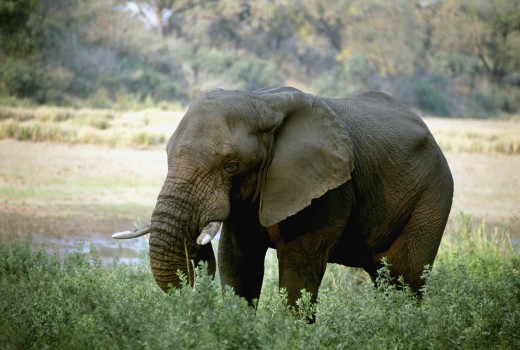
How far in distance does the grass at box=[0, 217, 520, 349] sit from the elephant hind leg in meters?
0.28

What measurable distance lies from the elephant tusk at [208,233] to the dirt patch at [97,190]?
235 inches

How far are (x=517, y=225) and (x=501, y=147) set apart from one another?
3.90m

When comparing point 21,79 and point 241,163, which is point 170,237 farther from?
point 21,79

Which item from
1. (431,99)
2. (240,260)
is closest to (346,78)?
A: (431,99)

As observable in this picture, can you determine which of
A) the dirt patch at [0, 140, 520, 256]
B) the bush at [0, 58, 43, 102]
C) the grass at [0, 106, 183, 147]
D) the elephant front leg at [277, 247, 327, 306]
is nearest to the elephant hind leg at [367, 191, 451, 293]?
the elephant front leg at [277, 247, 327, 306]

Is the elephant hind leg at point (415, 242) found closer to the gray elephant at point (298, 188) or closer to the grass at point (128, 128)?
the gray elephant at point (298, 188)

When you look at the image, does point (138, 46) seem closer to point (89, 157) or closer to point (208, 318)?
point (89, 157)

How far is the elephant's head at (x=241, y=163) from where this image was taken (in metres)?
4.70

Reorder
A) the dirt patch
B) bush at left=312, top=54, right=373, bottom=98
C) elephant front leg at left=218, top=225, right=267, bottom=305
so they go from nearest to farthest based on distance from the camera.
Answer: elephant front leg at left=218, top=225, right=267, bottom=305
the dirt patch
bush at left=312, top=54, right=373, bottom=98

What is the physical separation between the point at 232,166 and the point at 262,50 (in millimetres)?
15635

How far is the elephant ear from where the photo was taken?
5.08 meters

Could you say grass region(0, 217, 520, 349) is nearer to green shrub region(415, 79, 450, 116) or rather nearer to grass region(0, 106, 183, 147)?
grass region(0, 106, 183, 147)

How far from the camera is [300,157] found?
203 inches

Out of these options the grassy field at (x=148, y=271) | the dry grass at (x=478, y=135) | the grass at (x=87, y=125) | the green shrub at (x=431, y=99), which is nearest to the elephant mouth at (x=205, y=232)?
the grassy field at (x=148, y=271)
